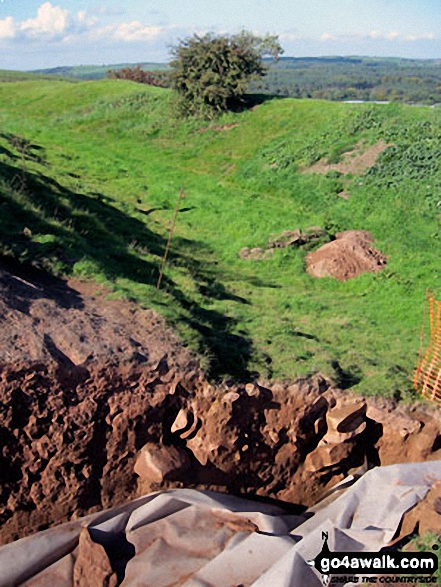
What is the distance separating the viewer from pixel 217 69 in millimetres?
26344

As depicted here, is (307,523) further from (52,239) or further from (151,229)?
(151,229)

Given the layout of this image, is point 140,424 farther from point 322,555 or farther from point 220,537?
point 322,555

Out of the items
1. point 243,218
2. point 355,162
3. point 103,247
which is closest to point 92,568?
point 103,247

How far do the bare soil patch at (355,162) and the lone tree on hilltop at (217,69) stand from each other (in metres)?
8.66

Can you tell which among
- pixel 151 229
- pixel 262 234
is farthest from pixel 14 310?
pixel 262 234

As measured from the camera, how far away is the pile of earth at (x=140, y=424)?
19.4 feet

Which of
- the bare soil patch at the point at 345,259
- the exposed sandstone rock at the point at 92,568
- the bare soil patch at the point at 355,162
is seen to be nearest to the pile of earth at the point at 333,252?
the bare soil patch at the point at 345,259

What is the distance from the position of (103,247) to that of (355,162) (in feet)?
37.0

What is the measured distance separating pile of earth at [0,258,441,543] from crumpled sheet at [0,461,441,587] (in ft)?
1.52

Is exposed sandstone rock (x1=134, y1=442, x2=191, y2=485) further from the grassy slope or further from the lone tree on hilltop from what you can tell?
the lone tree on hilltop

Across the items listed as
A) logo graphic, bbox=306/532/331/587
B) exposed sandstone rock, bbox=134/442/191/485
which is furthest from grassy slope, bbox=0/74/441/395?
logo graphic, bbox=306/532/331/587

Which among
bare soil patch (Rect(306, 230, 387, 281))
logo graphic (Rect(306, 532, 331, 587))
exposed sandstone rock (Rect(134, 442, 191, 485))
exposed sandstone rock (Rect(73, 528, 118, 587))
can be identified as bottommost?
exposed sandstone rock (Rect(73, 528, 118, 587))

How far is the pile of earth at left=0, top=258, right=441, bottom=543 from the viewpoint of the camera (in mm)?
5914

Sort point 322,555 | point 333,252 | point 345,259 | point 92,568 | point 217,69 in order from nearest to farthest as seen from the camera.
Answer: point 322,555 < point 92,568 < point 345,259 < point 333,252 < point 217,69
